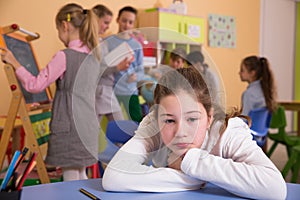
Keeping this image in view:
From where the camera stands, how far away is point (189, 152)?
722 millimetres

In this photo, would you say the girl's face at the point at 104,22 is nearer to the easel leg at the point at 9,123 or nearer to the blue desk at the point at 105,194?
the easel leg at the point at 9,123

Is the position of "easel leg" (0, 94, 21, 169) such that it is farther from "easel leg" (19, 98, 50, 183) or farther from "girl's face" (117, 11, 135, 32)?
"girl's face" (117, 11, 135, 32)

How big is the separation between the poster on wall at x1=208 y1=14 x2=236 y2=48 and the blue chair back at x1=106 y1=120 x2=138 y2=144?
435 centimetres

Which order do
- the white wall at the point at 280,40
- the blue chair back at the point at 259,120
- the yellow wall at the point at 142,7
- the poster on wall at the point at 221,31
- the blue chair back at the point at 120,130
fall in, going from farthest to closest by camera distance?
the white wall at the point at 280,40 → the poster on wall at the point at 221,31 → the yellow wall at the point at 142,7 → the blue chair back at the point at 259,120 → the blue chair back at the point at 120,130

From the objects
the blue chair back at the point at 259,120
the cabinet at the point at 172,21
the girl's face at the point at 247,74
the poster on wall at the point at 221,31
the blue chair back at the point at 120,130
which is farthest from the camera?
the poster on wall at the point at 221,31

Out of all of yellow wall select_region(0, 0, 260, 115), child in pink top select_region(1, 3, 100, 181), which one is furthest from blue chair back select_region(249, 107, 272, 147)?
child in pink top select_region(1, 3, 100, 181)

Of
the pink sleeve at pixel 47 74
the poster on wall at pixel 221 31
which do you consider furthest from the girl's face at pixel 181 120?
the poster on wall at pixel 221 31

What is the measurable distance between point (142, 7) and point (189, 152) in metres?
3.61

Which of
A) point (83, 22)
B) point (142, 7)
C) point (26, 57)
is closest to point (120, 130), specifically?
point (83, 22)

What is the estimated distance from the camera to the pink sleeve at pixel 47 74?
1.66 metres

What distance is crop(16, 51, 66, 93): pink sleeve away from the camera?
5.45 feet

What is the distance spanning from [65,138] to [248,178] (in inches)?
43.9

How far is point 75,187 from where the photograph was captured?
0.79m

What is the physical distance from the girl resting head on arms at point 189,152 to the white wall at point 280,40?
527cm
